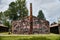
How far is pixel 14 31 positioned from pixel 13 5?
2764 cm

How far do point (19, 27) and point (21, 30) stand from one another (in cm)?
148

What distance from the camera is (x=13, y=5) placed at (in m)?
89.4

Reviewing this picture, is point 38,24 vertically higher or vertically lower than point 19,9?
lower

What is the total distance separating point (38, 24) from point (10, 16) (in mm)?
29376

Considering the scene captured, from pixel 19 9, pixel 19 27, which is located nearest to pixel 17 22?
pixel 19 27

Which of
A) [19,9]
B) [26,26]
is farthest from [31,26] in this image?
[19,9]

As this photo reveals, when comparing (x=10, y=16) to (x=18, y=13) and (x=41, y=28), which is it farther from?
(x=41, y=28)

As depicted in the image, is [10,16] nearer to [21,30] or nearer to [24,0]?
[24,0]

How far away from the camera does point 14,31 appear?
65125 mm

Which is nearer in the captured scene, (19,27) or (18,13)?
(19,27)

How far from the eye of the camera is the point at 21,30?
210 feet

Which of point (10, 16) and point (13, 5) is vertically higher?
point (13, 5)

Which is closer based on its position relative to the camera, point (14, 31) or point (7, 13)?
point (14, 31)

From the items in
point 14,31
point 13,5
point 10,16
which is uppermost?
point 13,5
